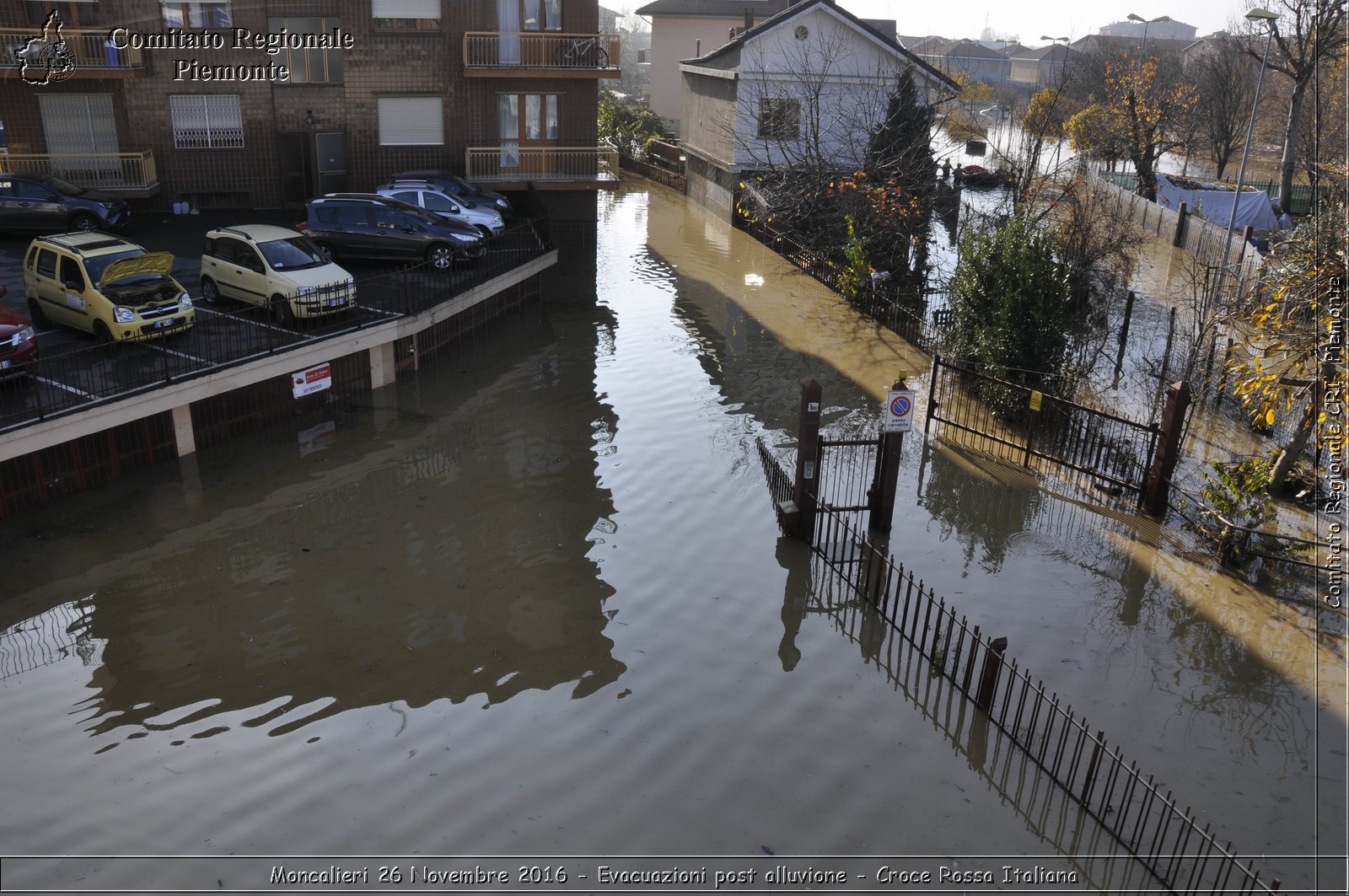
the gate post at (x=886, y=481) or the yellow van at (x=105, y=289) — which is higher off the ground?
the yellow van at (x=105, y=289)

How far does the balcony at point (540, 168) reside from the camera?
1182 inches

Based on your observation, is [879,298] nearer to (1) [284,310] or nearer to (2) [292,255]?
(2) [292,255]

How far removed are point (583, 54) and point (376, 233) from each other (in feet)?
32.2

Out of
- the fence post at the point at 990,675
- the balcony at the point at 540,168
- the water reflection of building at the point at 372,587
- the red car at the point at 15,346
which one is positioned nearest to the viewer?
the fence post at the point at 990,675

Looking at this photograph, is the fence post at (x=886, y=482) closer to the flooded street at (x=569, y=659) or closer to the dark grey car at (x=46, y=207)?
the flooded street at (x=569, y=659)

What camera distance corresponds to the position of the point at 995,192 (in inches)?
2005

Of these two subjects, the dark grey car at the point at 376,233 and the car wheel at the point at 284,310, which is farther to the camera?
the dark grey car at the point at 376,233

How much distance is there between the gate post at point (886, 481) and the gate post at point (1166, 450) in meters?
3.81

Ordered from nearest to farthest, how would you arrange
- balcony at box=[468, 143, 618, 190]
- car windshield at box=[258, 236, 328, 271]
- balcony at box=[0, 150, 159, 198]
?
1. car windshield at box=[258, 236, 328, 271]
2. balcony at box=[0, 150, 159, 198]
3. balcony at box=[468, 143, 618, 190]

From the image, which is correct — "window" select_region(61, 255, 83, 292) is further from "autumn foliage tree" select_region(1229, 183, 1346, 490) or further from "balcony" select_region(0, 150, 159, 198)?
"autumn foliage tree" select_region(1229, 183, 1346, 490)

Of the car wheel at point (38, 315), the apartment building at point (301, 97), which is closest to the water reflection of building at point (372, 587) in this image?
the car wheel at point (38, 315)

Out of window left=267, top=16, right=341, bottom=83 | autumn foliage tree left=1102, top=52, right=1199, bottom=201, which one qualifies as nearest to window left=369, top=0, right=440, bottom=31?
window left=267, top=16, right=341, bottom=83

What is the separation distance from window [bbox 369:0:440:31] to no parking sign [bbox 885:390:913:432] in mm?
21972

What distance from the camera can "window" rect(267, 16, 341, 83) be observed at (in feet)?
94.9
